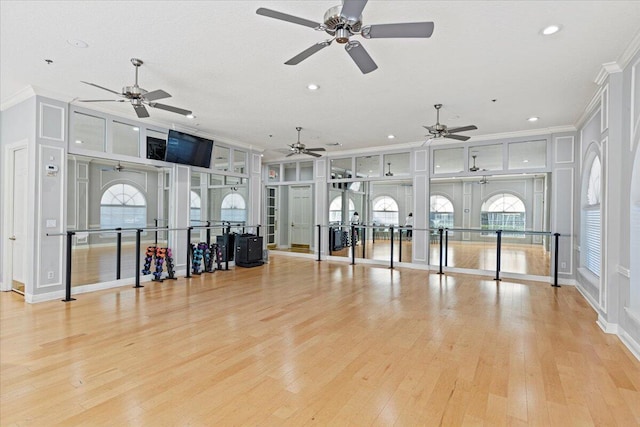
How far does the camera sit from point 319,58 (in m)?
3.71

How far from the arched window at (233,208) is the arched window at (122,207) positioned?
2990 millimetres

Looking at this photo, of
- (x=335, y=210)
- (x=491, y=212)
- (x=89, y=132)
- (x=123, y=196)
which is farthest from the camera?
(x=491, y=212)

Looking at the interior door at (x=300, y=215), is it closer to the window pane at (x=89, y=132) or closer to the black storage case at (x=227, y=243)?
the black storage case at (x=227, y=243)

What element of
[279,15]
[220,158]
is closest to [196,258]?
[220,158]

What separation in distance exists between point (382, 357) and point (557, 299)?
3.84m

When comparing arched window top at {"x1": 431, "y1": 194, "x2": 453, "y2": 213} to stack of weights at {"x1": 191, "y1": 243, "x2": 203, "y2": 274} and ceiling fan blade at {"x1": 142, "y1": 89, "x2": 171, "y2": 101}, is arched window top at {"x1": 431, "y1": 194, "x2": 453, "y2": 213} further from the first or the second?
ceiling fan blade at {"x1": 142, "y1": 89, "x2": 171, "y2": 101}

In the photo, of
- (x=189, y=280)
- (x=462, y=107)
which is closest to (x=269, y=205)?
(x=189, y=280)

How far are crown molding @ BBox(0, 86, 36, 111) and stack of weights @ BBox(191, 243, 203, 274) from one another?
3.59 metres

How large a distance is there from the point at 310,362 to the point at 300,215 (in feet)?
25.8

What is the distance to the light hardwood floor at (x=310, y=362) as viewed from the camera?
223 centimetres

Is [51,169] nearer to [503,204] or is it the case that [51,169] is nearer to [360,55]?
[360,55]

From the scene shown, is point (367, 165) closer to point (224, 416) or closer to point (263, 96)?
point (263, 96)

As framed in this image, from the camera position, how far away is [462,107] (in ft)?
17.5

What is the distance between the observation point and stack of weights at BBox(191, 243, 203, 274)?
270 inches
